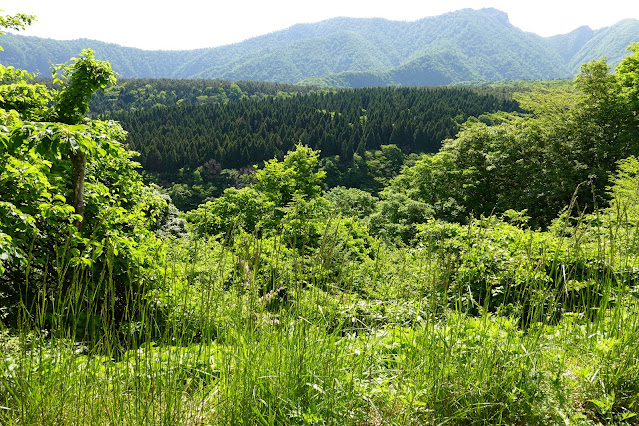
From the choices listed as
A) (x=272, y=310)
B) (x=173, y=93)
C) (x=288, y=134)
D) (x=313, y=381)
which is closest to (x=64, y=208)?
(x=272, y=310)

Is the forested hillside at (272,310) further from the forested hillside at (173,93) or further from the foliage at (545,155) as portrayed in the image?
the forested hillside at (173,93)

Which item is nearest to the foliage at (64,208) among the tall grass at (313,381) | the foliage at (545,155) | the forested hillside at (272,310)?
the forested hillside at (272,310)

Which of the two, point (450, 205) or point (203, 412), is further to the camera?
point (450, 205)

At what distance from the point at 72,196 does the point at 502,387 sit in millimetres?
4916

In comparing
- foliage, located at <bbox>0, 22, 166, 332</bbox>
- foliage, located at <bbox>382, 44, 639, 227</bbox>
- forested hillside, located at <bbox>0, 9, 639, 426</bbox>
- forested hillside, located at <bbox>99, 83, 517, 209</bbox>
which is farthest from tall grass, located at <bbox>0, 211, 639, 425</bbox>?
forested hillside, located at <bbox>99, 83, 517, 209</bbox>

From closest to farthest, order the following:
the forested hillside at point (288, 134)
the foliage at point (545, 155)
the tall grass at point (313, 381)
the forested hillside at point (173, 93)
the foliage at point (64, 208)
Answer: the tall grass at point (313, 381) < the foliage at point (64, 208) < the foliage at point (545, 155) < the forested hillside at point (288, 134) < the forested hillside at point (173, 93)

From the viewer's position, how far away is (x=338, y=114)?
87438mm

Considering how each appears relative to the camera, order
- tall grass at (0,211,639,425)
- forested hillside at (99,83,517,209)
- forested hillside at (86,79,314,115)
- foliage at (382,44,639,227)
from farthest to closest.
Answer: forested hillside at (86,79,314,115), forested hillside at (99,83,517,209), foliage at (382,44,639,227), tall grass at (0,211,639,425)

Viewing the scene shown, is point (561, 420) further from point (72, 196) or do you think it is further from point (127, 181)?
point (127, 181)

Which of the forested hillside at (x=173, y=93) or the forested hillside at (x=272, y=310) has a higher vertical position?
the forested hillside at (x=173, y=93)

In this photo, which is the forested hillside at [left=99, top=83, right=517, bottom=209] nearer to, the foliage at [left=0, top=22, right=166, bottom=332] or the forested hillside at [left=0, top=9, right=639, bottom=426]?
the foliage at [left=0, top=22, right=166, bottom=332]

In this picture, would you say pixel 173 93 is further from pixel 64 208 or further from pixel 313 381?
pixel 313 381

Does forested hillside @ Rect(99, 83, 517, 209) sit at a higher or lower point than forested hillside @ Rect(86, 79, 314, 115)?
lower

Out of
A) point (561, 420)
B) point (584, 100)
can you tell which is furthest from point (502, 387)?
point (584, 100)
